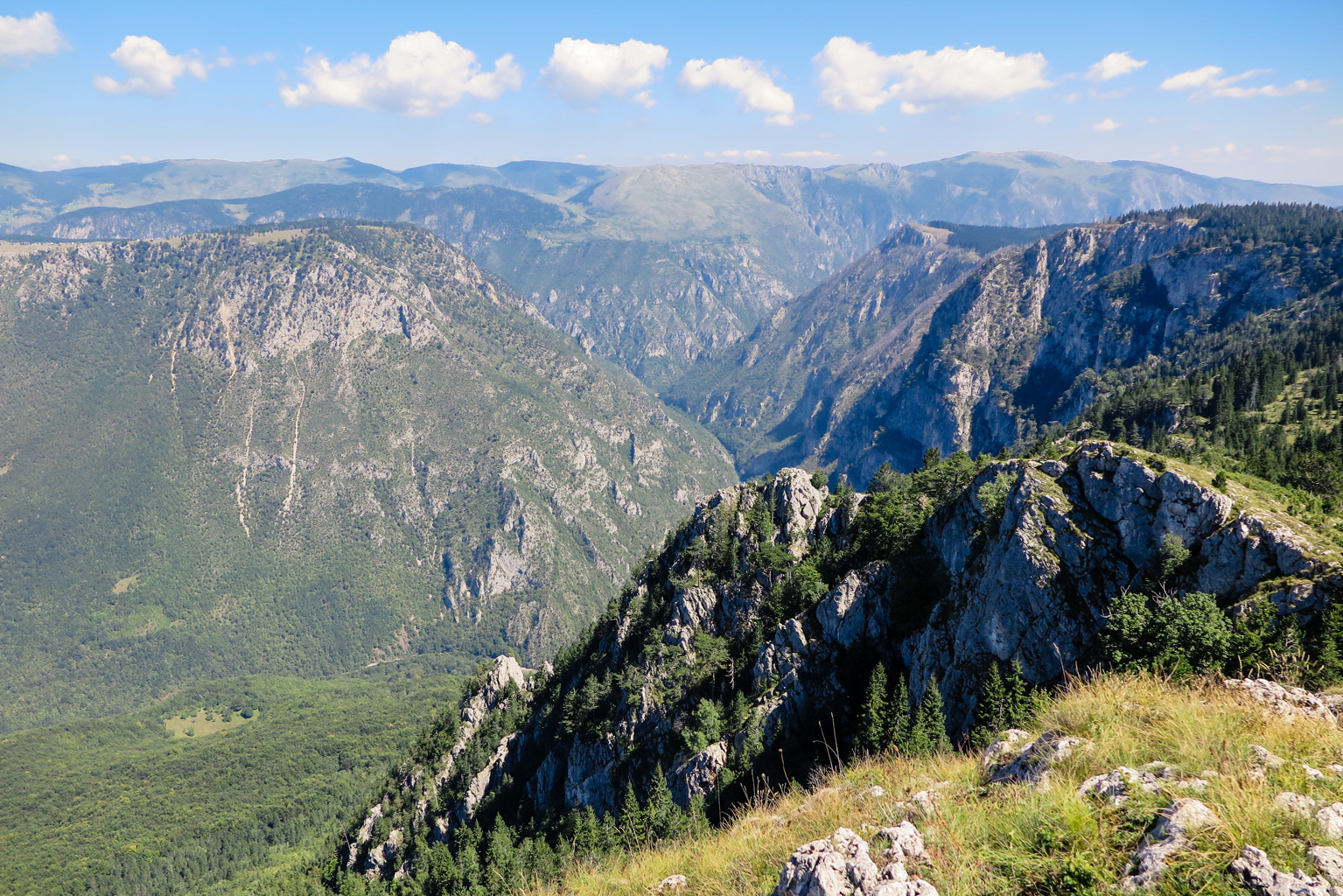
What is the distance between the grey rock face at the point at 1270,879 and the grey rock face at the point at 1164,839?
0.72m

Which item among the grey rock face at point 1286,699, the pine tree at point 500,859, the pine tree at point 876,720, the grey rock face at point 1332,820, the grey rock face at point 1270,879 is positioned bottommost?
the pine tree at point 500,859

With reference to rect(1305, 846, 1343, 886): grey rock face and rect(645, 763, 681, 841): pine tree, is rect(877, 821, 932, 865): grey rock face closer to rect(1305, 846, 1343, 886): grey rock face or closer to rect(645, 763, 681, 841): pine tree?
rect(1305, 846, 1343, 886): grey rock face

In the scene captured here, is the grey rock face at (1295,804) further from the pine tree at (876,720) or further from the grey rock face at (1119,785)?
the pine tree at (876,720)

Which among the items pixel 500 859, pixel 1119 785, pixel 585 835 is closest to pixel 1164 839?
pixel 1119 785

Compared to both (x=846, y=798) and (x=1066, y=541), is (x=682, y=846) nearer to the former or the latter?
(x=846, y=798)

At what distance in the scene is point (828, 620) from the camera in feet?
241

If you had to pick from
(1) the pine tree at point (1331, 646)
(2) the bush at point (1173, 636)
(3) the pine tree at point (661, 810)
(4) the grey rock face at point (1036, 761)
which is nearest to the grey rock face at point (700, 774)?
(3) the pine tree at point (661, 810)

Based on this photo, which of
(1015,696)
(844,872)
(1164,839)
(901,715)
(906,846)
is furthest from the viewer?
(901,715)

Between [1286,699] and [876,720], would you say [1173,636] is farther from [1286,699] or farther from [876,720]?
[876,720]

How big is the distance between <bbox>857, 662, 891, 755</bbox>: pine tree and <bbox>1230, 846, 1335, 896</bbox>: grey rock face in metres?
42.9

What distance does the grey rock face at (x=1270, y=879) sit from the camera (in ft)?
25.3

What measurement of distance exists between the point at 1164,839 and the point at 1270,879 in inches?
56.2

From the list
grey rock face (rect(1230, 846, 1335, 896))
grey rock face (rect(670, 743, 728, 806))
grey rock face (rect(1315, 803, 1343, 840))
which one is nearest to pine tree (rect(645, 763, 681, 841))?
grey rock face (rect(670, 743, 728, 806))

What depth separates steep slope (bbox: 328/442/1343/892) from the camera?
4391cm
